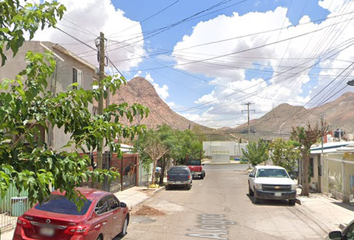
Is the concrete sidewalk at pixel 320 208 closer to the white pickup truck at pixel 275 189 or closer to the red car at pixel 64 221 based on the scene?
the white pickup truck at pixel 275 189

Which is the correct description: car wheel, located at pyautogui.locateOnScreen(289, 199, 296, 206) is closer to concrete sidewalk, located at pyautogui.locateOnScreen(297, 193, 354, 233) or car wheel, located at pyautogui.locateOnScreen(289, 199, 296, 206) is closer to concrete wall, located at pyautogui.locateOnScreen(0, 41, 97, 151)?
concrete sidewalk, located at pyautogui.locateOnScreen(297, 193, 354, 233)

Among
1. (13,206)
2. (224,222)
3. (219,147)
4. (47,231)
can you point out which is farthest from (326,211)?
(219,147)

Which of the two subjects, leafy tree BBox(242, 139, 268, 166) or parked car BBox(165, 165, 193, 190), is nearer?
parked car BBox(165, 165, 193, 190)

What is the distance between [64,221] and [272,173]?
14.3m

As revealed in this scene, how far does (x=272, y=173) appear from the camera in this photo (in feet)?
63.1

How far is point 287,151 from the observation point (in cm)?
2758

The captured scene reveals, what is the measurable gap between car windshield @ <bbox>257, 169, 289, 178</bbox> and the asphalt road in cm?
140

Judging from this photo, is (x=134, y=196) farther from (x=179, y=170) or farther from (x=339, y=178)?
(x=339, y=178)

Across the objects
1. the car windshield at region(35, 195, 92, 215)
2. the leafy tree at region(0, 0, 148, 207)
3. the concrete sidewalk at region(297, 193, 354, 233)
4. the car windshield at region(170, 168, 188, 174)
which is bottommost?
the concrete sidewalk at region(297, 193, 354, 233)

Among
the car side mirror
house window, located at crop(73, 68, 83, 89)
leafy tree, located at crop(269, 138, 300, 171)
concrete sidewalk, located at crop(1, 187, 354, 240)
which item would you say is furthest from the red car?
leafy tree, located at crop(269, 138, 300, 171)

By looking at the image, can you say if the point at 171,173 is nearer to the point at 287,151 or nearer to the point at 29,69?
the point at 287,151

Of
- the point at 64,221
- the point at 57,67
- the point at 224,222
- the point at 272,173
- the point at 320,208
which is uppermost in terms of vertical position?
the point at 57,67

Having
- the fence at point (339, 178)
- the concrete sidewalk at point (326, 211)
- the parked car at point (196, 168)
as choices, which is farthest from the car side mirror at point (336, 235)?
the parked car at point (196, 168)

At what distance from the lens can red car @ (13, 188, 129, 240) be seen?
7039 mm
